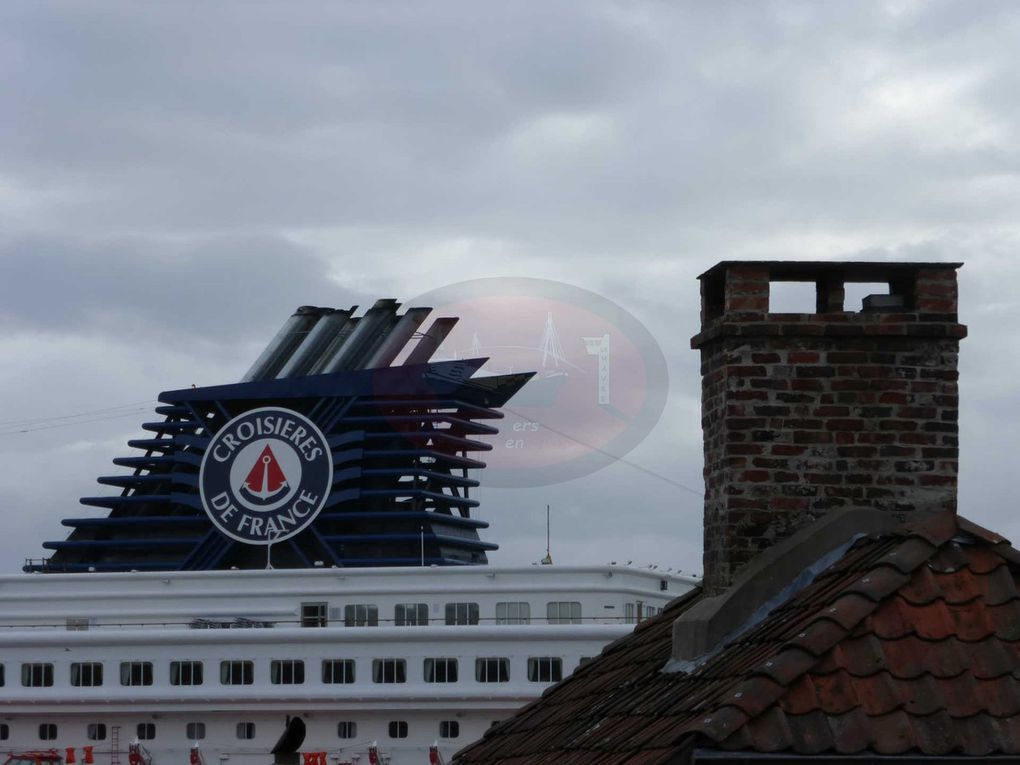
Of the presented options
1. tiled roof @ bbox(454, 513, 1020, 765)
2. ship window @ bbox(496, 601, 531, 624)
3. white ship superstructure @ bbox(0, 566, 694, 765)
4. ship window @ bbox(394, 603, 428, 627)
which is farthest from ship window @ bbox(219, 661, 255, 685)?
tiled roof @ bbox(454, 513, 1020, 765)

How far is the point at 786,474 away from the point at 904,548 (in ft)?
5.19

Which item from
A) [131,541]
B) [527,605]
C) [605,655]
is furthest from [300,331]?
[605,655]

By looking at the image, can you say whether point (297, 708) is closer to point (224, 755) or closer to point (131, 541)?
point (224, 755)

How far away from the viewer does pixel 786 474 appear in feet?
29.1

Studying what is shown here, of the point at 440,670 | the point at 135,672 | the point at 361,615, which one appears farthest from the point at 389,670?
the point at 135,672

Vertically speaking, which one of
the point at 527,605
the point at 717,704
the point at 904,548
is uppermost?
the point at 527,605

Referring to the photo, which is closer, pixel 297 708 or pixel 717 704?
pixel 717 704

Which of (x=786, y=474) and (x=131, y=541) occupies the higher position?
(x=131, y=541)

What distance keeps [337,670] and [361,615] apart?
2066mm

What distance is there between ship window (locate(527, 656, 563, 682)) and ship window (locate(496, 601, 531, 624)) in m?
1.53

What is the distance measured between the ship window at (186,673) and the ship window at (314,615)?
279 centimetres

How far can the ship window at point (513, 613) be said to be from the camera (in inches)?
1815

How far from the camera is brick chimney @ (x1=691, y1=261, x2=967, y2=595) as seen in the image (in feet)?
29.0

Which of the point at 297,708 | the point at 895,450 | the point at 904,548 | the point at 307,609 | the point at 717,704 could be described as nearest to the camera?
the point at 717,704
